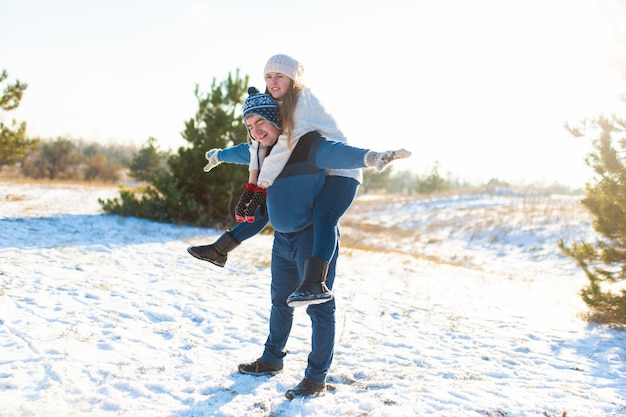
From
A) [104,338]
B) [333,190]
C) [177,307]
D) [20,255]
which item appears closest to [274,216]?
[333,190]

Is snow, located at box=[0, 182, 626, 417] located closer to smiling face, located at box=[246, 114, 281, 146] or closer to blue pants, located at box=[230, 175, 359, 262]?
blue pants, located at box=[230, 175, 359, 262]

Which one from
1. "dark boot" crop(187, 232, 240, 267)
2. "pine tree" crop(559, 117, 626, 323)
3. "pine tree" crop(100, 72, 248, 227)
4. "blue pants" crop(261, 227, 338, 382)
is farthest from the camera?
"pine tree" crop(100, 72, 248, 227)

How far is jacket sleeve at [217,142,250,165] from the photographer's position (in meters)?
3.06

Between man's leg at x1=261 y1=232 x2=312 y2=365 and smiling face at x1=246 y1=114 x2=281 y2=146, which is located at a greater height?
smiling face at x1=246 y1=114 x2=281 y2=146

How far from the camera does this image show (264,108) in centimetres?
252

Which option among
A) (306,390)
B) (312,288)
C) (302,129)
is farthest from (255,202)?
(306,390)

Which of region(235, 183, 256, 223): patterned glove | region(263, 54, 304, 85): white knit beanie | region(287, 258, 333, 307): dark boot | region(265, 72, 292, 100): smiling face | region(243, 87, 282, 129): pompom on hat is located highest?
region(263, 54, 304, 85): white knit beanie

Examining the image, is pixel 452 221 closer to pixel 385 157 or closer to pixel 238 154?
pixel 238 154

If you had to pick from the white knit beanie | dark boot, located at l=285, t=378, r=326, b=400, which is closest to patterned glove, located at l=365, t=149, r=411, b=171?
the white knit beanie

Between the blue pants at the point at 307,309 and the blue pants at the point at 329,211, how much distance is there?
0.57ft

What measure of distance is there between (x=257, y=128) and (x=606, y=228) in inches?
→ 205

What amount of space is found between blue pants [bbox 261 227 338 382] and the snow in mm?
263

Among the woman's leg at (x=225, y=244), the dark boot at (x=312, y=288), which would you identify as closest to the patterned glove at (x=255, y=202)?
the woman's leg at (x=225, y=244)

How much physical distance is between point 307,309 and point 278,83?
144 cm
